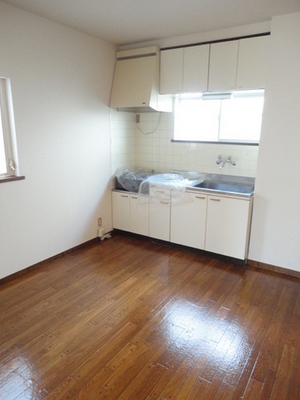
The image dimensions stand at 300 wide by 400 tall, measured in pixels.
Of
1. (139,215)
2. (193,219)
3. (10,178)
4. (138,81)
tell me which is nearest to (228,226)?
(193,219)

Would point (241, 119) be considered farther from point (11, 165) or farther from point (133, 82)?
point (11, 165)

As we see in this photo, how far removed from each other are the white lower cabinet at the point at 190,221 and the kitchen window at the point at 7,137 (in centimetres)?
191

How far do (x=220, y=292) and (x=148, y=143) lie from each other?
2.43m

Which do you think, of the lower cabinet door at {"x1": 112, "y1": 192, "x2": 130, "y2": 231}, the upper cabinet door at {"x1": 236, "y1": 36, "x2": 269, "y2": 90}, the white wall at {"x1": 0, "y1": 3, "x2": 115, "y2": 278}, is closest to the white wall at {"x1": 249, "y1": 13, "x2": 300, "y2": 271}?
the upper cabinet door at {"x1": 236, "y1": 36, "x2": 269, "y2": 90}

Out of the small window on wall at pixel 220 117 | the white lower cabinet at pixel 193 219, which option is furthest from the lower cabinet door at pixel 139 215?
the small window on wall at pixel 220 117

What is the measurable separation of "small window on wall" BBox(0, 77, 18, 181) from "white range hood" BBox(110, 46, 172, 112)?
1419mm

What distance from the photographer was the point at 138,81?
3.56 metres

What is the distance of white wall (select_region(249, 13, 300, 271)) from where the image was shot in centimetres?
269

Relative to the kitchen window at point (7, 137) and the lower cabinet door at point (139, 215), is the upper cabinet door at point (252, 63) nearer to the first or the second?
the lower cabinet door at point (139, 215)

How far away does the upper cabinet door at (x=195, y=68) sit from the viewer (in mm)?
3193

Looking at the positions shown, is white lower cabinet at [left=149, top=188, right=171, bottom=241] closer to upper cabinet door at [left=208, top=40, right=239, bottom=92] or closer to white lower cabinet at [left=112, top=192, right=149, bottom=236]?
white lower cabinet at [left=112, top=192, right=149, bottom=236]

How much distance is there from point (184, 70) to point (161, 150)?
116 cm

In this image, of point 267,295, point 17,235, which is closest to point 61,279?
point 17,235

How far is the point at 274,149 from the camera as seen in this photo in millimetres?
2914
